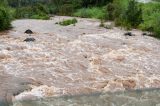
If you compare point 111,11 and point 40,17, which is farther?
point 40,17

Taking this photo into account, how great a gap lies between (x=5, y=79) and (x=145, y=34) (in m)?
10.8

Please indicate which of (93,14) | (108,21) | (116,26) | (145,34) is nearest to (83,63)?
(145,34)

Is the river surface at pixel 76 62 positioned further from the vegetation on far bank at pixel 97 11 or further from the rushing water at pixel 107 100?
the vegetation on far bank at pixel 97 11

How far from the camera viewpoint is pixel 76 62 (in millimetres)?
17156

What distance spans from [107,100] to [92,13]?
19.4m

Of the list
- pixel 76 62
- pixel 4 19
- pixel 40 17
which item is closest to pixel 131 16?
pixel 4 19

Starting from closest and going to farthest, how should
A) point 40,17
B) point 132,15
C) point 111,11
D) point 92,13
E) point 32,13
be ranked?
point 132,15 < point 111,11 < point 40,17 < point 32,13 < point 92,13

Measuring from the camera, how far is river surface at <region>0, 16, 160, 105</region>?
48.5ft

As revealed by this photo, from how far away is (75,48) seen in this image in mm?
19344

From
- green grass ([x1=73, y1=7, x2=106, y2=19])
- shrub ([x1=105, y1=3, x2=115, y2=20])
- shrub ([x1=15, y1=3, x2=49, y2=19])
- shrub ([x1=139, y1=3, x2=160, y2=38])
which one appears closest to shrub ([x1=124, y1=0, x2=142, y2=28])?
shrub ([x1=139, y1=3, x2=160, y2=38])

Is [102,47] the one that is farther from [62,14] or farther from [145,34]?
[62,14]

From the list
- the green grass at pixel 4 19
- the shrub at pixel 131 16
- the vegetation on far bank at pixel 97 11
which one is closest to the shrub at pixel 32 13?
the vegetation on far bank at pixel 97 11

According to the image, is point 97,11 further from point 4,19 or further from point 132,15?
→ point 4,19

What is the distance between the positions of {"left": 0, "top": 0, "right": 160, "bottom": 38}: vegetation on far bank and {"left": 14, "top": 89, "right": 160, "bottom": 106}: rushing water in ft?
30.4
